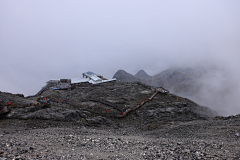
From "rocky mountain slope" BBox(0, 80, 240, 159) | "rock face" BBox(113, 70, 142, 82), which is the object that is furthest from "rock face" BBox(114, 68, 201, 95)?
"rocky mountain slope" BBox(0, 80, 240, 159)

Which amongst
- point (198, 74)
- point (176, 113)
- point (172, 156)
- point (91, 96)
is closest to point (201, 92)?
point (198, 74)

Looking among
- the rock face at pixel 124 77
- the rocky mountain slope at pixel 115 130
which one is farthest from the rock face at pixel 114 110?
the rock face at pixel 124 77

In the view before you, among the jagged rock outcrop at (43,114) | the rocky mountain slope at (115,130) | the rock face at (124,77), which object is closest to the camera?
the rocky mountain slope at (115,130)

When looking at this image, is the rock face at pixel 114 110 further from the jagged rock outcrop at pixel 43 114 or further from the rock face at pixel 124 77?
the rock face at pixel 124 77

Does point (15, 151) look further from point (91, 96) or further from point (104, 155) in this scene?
point (91, 96)

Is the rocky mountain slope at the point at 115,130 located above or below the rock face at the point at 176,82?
below

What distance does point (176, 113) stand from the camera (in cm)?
3572

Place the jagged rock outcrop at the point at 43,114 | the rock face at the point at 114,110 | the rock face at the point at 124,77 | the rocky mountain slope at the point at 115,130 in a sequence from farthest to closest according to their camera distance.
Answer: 1. the rock face at the point at 124,77
2. the rock face at the point at 114,110
3. the jagged rock outcrop at the point at 43,114
4. the rocky mountain slope at the point at 115,130

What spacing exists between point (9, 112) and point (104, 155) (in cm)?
2213

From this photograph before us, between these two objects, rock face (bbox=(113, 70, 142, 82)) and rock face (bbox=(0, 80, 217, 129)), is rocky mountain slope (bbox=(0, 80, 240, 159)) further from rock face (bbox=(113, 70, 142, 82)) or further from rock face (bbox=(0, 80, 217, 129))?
rock face (bbox=(113, 70, 142, 82))

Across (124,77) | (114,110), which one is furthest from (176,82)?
(114,110)

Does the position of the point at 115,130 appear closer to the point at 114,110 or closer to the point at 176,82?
the point at 114,110

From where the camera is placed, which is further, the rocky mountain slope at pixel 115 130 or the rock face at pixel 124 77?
the rock face at pixel 124 77

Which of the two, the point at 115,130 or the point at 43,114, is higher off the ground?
the point at 43,114
